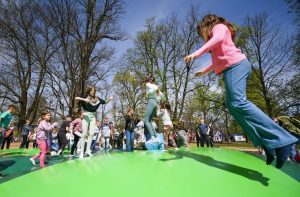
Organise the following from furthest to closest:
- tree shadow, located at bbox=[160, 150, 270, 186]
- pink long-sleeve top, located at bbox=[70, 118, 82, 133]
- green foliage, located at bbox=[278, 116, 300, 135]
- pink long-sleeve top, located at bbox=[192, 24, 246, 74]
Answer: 1. pink long-sleeve top, located at bbox=[70, 118, 82, 133]
2. green foliage, located at bbox=[278, 116, 300, 135]
3. pink long-sleeve top, located at bbox=[192, 24, 246, 74]
4. tree shadow, located at bbox=[160, 150, 270, 186]

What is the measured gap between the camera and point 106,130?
1420 centimetres

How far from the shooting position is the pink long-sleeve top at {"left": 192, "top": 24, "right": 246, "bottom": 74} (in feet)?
9.66

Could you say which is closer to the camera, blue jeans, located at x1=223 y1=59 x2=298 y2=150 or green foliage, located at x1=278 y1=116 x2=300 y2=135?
blue jeans, located at x1=223 y1=59 x2=298 y2=150

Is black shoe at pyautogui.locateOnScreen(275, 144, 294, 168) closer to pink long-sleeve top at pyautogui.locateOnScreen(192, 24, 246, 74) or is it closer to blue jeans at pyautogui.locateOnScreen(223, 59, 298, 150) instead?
blue jeans at pyautogui.locateOnScreen(223, 59, 298, 150)

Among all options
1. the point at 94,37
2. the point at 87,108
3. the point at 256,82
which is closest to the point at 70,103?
the point at 94,37

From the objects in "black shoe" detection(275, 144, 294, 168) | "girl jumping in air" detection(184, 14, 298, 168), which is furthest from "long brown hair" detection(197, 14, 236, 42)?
"black shoe" detection(275, 144, 294, 168)

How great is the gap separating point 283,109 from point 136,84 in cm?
1751

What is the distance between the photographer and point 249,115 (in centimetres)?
267

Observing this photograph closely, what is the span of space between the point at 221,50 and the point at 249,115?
76 centimetres

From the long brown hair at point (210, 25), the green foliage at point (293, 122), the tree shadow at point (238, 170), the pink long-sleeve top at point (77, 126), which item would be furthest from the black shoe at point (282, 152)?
the pink long-sleeve top at point (77, 126)

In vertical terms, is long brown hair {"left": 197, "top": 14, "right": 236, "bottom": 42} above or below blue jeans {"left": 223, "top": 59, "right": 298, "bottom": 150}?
above

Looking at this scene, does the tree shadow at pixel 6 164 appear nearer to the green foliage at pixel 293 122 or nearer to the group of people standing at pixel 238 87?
the group of people standing at pixel 238 87

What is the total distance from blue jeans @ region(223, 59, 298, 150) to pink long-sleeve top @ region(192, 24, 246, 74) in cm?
7

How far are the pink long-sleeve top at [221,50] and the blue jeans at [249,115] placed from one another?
70mm
